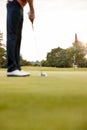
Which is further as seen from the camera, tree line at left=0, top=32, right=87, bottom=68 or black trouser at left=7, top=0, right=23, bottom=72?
tree line at left=0, top=32, right=87, bottom=68

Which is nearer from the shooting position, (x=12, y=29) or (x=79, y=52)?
(x=12, y=29)

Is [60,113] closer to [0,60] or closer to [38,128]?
[38,128]

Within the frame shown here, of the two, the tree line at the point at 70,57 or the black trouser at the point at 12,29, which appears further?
the tree line at the point at 70,57

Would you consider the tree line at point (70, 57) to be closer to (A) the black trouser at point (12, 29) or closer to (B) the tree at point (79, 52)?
(B) the tree at point (79, 52)

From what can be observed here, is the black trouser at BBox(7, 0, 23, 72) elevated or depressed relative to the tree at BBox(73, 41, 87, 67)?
depressed

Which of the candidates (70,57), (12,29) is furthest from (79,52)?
(12,29)

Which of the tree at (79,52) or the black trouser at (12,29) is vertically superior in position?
the tree at (79,52)

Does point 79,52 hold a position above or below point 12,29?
above

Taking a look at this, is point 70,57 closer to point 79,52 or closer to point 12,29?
point 79,52

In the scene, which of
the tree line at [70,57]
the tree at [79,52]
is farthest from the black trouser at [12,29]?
the tree at [79,52]

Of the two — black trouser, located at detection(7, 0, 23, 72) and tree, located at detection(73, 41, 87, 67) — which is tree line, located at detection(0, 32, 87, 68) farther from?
black trouser, located at detection(7, 0, 23, 72)

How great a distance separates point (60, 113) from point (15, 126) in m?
0.32

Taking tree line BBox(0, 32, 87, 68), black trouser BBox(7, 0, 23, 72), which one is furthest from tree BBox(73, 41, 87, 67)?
black trouser BBox(7, 0, 23, 72)

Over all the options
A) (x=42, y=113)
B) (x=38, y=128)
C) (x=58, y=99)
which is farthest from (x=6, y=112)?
(x=58, y=99)
